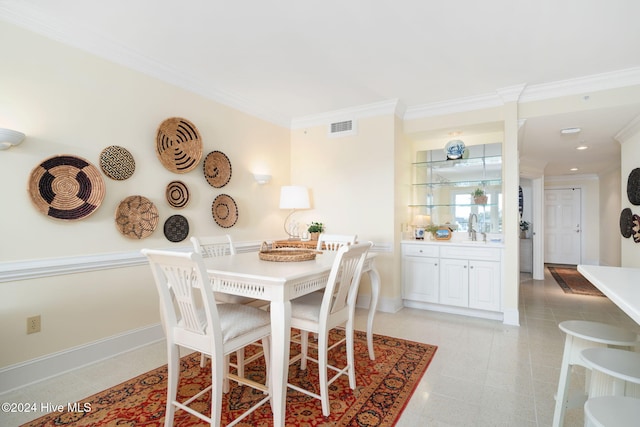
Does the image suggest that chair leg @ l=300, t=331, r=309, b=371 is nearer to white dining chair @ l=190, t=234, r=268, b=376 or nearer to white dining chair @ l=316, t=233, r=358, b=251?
white dining chair @ l=190, t=234, r=268, b=376

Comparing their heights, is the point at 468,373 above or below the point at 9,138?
below

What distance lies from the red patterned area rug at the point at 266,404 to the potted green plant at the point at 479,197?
2.24 meters

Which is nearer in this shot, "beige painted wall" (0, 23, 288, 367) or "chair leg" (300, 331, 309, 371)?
"beige painted wall" (0, 23, 288, 367)

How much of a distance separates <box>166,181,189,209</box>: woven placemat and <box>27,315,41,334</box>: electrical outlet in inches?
50.4

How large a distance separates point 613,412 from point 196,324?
165 centimetres

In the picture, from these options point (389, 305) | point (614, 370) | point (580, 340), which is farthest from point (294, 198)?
point (614, 370)

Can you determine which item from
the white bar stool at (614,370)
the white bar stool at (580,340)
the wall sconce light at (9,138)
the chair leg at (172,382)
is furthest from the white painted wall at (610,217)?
the wall sconce light at (9,138)

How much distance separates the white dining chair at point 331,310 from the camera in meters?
1.94

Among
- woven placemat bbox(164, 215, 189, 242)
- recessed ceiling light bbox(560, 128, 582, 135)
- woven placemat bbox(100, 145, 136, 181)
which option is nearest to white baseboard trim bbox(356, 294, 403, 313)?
woven placemat bbox(164, 215, 189, 242)

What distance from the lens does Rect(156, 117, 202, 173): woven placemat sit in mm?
3041

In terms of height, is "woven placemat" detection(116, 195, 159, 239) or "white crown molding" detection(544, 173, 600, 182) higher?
"white crown molding" detection(544, 173, 600, 182)

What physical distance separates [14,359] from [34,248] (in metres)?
0.73

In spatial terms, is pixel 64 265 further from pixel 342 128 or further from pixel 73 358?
pixel 342 128

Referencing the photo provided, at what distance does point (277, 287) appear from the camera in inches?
67.1
